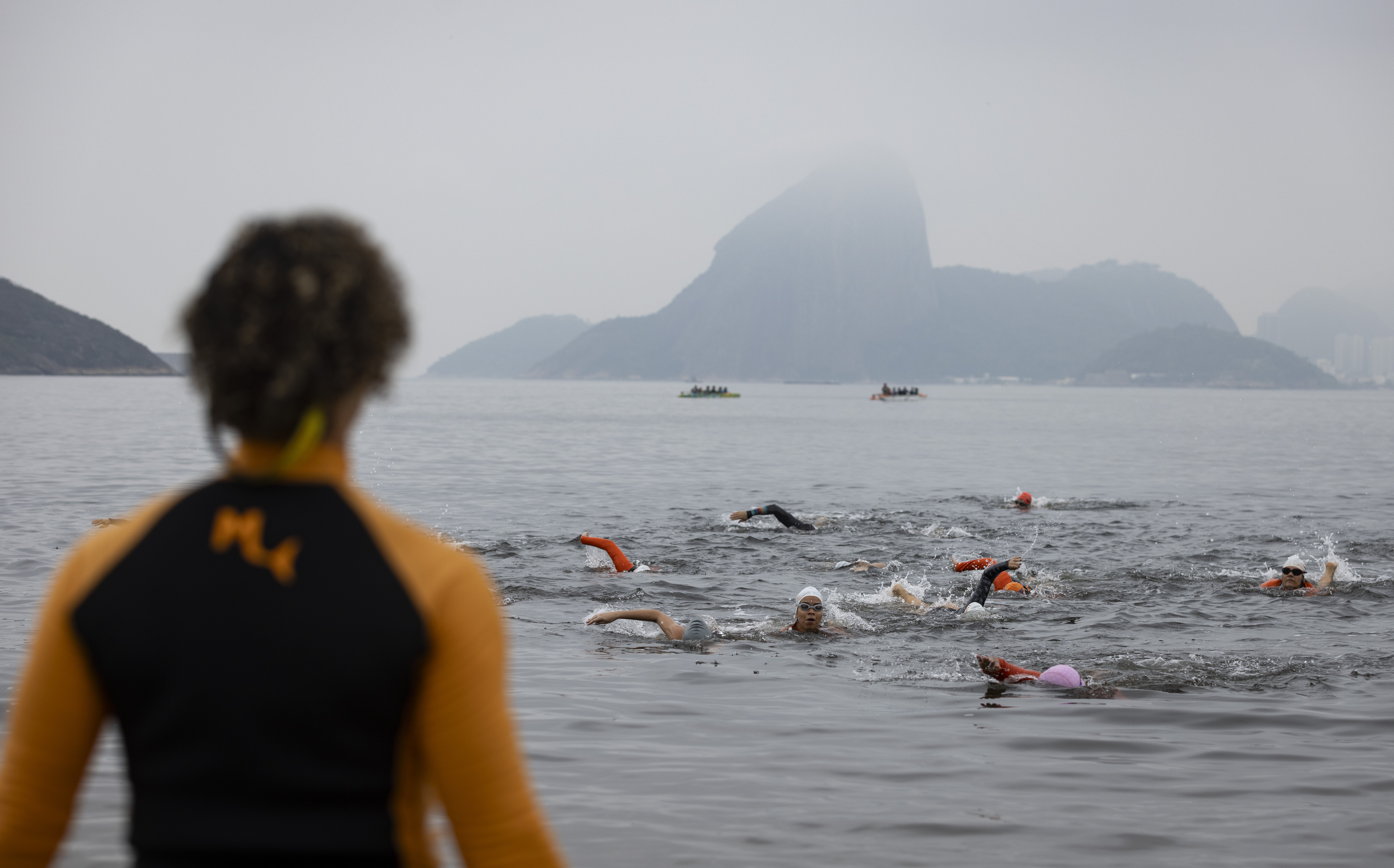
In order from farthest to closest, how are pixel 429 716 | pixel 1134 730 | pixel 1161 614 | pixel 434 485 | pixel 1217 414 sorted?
pixel 1217 414 → pixel 434 485 → pixel 1161 614 → pixel 1134 730 → pixel 429 716

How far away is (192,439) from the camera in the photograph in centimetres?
5478

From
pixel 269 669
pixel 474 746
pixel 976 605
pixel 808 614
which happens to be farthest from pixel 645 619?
pixel 269 669

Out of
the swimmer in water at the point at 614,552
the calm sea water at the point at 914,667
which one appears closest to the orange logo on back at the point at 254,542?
the calm sea water at the point at 914,667

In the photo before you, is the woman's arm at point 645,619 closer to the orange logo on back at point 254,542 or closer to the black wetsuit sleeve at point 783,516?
the black wetsuit sleeve at point 783,516

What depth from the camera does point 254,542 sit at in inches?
74.3

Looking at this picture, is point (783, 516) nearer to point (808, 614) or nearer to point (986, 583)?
point (986, 583)

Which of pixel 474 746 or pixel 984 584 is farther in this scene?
pixel 984 584

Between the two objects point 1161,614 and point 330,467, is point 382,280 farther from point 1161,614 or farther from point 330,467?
point 1161,614

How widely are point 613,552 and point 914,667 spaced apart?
681cm

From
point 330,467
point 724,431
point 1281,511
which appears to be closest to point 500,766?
point 330,467

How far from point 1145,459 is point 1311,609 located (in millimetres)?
36645

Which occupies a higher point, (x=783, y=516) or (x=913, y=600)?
(x=783, y=516)

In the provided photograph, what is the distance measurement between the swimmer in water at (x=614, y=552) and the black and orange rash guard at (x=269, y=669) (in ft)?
49.7

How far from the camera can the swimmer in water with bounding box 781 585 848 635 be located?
44.3 ft
